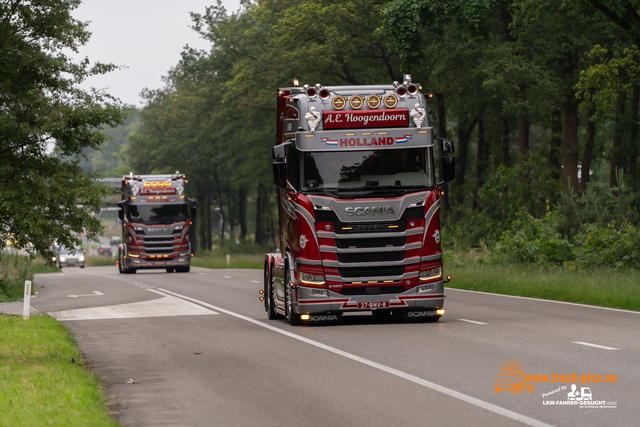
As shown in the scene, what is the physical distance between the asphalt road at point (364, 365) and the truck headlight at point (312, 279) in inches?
30.1

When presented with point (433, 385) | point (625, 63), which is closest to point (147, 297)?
point (625, 63)

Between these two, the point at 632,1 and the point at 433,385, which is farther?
the point at 632,1

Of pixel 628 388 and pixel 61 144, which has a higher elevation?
pixel 61 144

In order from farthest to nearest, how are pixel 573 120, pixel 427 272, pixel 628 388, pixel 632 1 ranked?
pixel 573 120
pixel 632 1
pixel 427 272
pixel 628 388

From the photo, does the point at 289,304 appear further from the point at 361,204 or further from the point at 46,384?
the point at 46,384

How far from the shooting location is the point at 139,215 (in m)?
42.5

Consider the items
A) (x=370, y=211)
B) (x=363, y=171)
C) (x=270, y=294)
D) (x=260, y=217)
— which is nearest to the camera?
(x=370, y=211)

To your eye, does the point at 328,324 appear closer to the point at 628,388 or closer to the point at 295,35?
the point at 628,388

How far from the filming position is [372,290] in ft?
49.7

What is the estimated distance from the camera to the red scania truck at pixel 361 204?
49.0 ft

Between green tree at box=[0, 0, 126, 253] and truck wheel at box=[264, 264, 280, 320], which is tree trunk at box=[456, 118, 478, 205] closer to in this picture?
green tree at box=[0, 0, 126, 253]

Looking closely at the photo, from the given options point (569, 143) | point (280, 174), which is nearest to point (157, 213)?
point (569, 143)

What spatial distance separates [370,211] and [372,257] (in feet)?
2.49

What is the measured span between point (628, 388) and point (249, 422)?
3596mm
